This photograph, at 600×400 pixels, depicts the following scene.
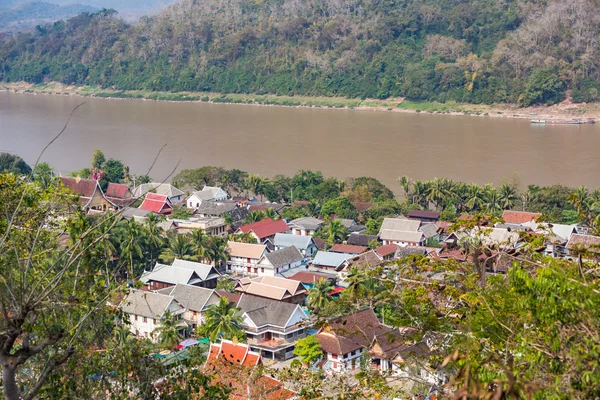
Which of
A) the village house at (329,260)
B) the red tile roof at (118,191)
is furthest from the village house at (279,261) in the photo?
the red tile roof at (118,191)

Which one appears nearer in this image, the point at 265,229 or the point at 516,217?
the point at 265,229

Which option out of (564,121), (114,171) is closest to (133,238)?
(114,171)

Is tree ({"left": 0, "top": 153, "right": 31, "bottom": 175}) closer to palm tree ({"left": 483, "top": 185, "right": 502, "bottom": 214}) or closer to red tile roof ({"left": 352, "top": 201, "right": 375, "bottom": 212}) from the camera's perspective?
red tile roof ({"left": 352, "top": 201, "right": 375, "bottom": 212})

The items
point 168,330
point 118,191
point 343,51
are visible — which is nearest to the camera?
point 168,330

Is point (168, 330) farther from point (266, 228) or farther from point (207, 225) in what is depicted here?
point (207, 225)

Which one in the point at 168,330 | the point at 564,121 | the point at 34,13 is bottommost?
the point at 34,13

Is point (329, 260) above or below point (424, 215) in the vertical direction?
above
